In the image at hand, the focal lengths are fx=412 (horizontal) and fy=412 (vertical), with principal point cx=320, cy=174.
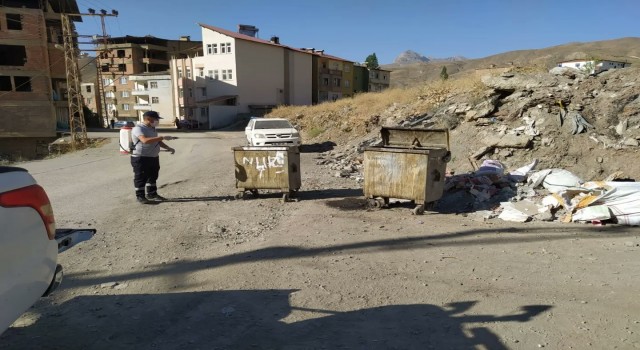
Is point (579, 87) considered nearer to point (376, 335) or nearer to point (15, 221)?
point (376, 335)

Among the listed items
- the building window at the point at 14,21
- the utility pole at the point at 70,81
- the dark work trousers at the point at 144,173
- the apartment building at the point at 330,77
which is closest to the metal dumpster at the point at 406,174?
the dark work trousers at the point at 144,173

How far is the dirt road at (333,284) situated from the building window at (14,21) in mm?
38587

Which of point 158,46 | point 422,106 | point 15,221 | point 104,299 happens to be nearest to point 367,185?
point 104,299

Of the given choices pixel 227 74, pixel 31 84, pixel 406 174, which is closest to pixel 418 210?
pixel 406 174

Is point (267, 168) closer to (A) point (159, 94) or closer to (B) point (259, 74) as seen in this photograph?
(B) point (259, 74)

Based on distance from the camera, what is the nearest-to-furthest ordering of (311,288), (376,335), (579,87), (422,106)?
(376,335), (311,288), (579,87), (422,106)

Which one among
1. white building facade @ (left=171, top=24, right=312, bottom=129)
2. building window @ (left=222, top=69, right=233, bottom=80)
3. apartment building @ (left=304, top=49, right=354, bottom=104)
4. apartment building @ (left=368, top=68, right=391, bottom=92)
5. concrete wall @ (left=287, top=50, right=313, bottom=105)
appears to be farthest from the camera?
apartment building @ (left=368, top=68, right=391, bottom=92)

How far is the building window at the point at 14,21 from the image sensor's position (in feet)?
118

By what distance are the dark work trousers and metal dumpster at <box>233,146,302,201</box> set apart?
1571 mm

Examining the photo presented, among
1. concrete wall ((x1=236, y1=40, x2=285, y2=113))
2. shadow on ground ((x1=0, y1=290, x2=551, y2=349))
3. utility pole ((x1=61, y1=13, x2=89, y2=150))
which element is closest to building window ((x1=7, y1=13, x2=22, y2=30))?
utility pole ((x1=61, y1=13, x2=89, y2=150))

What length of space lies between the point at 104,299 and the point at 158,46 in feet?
270

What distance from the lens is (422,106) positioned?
61.0 feet

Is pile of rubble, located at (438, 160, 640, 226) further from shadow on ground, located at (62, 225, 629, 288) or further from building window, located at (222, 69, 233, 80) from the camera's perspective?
building window, located at (222, 69, 233, 80)

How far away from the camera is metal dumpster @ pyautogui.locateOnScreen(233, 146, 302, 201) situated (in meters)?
8.30
